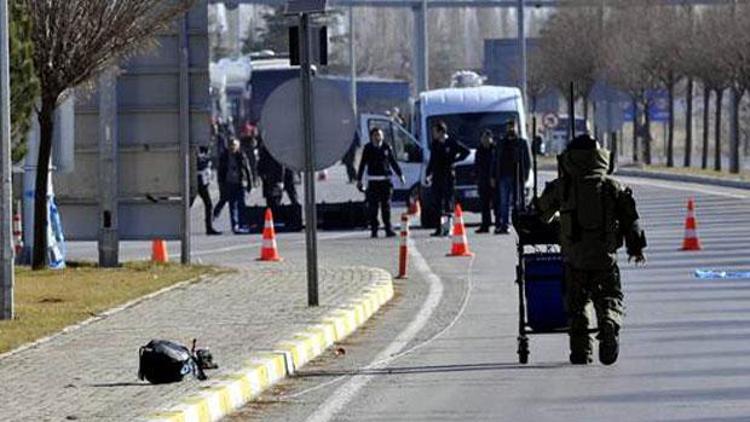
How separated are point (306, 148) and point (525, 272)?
441 cm

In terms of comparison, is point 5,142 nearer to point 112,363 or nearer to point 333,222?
point 112,363

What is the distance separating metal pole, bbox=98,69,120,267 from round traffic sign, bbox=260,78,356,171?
607 centimetres

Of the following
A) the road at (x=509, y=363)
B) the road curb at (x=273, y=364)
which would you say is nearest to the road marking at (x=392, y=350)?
the road at (x=509, y=363)

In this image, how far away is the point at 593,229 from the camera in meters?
14.3

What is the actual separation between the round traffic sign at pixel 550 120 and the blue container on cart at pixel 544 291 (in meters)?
63.3

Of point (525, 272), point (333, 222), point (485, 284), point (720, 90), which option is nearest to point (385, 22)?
point (720, 90)

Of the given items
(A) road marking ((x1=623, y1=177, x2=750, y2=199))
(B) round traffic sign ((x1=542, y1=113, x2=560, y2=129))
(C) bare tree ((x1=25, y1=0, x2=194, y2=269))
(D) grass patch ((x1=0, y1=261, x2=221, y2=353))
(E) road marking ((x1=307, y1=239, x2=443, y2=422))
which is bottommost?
(A) road marking ((x1=623, y1=177, x2=750, y2=199))

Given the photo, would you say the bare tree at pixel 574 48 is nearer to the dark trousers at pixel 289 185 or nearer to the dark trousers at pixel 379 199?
the dark trousers at pixel 289 185

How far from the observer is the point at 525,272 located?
14.8 metres

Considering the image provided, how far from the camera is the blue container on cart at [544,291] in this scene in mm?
14820

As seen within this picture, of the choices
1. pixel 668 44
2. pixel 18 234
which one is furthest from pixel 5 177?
pixel 668 44

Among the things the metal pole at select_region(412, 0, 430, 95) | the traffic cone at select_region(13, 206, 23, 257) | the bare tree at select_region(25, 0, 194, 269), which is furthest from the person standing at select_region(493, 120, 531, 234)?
the metal pole at select_region(412, 0, 430, 95)

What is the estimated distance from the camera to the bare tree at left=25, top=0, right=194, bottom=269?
22.4 metres

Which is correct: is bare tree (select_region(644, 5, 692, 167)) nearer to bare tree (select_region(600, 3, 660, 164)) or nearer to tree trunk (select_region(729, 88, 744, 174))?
bare tree (select_region(600, 3, 660, 164))
